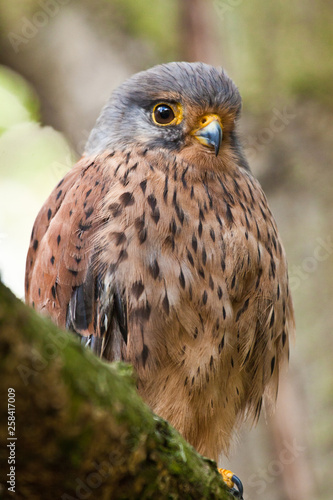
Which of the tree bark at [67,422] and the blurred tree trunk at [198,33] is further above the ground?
the blurred tree trunk at [198,33]

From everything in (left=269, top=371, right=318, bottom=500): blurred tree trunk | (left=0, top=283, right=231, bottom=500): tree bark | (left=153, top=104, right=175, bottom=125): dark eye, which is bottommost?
(left=0, top=283, right=231, bottom=500): tree bark

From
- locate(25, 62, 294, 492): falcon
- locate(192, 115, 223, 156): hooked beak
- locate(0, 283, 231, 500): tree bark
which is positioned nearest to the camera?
locate(0, 283, 231, 500): tree bark

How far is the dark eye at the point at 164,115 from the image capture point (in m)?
3.76

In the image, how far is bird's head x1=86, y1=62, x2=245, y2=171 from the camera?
3.68 meters

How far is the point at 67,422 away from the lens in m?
1.38

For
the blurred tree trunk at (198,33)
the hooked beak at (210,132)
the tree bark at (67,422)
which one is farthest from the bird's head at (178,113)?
the tree bark at (67,422)

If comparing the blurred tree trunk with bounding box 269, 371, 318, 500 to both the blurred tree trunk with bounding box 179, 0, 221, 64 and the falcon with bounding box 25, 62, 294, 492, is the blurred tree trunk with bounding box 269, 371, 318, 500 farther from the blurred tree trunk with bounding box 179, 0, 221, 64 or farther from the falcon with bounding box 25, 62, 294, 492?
the blurred tree trunk with bounding box 179, 0, 221, 64

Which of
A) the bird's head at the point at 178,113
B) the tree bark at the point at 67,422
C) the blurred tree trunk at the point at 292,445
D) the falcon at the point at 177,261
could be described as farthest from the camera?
the blurred tree trunk at the point at 292,445

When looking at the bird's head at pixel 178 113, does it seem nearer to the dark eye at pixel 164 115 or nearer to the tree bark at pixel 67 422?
the dark eye at pixel 164 115

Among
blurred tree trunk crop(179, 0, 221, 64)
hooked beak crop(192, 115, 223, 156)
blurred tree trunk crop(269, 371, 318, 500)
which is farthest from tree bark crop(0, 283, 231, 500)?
blurred tree trunk crop(179, 0, 221, 64)

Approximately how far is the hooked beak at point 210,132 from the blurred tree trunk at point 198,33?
1.70 metres

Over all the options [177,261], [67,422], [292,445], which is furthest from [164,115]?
[67,422]

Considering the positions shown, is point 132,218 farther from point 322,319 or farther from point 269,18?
point 269,18

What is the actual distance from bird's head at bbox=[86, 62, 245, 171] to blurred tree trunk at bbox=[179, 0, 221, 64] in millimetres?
1391
